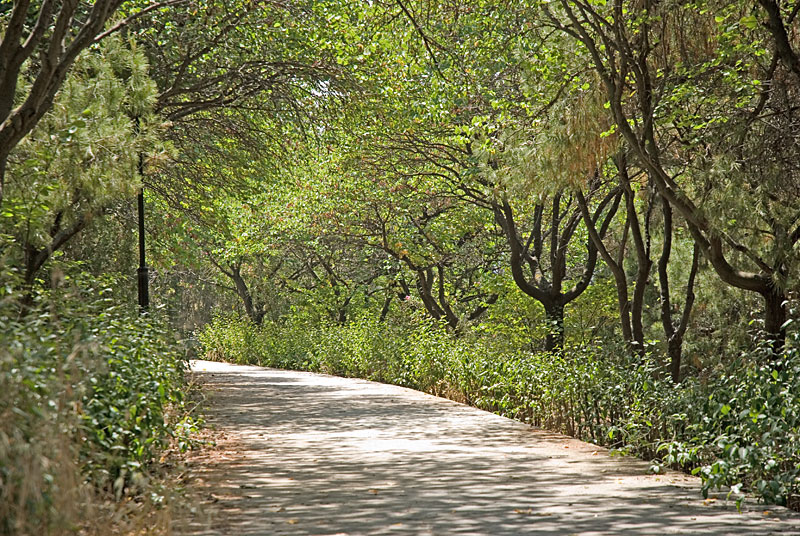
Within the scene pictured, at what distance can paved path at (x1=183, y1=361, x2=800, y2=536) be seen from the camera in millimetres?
5750

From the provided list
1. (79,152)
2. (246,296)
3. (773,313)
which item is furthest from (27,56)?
(246,296)

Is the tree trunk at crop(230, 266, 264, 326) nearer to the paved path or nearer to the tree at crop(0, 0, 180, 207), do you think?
the paved path

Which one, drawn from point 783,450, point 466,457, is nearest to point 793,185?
point 783,450

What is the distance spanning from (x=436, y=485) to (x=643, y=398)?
2.57 meters

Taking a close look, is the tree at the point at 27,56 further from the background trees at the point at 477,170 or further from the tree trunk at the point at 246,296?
the tree trunk at the point at 246,296

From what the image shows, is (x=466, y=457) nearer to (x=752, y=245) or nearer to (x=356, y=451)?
(x=356, y=451)

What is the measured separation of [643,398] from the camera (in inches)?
342

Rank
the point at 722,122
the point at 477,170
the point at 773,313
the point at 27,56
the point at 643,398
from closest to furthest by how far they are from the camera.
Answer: the point at 27,56
the point at 643,398
the point at 722,122
the point at 773,313
the point at 477,170

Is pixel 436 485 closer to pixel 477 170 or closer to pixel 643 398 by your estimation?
pixel 643 398

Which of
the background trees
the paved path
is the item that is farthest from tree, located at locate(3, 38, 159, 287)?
the paved path

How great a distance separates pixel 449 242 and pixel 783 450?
15.8m

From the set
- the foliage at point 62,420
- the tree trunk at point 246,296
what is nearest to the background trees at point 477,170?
the foliage at point 62,420

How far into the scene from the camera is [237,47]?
561 inches

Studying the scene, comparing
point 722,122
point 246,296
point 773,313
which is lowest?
point 773,313
